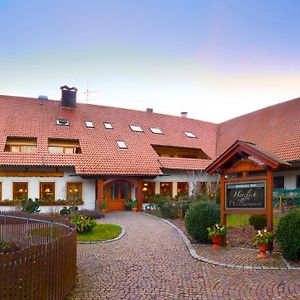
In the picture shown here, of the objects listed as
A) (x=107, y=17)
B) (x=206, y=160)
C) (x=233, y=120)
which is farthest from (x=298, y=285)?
(x=233, y=120)

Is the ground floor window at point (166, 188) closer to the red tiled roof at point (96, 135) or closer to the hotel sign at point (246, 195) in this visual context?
the red tiled roof at point (96, 135)

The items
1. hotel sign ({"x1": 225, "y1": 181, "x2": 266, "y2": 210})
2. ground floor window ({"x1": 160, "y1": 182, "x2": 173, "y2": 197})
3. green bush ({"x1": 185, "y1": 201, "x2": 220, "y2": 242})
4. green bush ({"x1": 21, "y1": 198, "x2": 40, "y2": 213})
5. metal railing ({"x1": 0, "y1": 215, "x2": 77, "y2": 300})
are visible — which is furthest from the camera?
ground floor window ({"x1": 160, "y1": 182, "x2": 173, "y2": 197})

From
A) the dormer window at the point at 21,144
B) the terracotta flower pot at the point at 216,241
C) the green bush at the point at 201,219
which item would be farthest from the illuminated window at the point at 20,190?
the terracotta flower pot at the point at 216,241

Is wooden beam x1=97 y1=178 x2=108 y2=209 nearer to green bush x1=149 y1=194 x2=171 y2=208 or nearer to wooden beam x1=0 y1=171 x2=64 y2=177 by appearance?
wooden beam x1=0 y1=171 x2=64 y2=177

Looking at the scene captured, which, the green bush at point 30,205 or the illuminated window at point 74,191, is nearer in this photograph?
Answer: the green bush at point 30,205

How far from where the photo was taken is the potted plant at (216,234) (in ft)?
41.7

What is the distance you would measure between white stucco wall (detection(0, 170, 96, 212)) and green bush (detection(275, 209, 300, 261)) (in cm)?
1623

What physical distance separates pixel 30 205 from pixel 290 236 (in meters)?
15.8

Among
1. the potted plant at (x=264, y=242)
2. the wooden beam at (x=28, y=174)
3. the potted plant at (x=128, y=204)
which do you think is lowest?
the potted plant at (x=128, y=204)

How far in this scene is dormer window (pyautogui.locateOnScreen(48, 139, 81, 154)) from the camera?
26.2 metres

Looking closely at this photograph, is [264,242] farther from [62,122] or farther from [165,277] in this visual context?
[62,122]

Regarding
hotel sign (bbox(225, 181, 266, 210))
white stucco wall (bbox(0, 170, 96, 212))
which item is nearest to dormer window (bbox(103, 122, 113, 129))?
white stucco wall (bbox(0, 170, 96, 212))

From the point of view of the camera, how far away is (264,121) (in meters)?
29.7

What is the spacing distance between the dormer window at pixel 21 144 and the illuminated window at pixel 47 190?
236 centimetres
